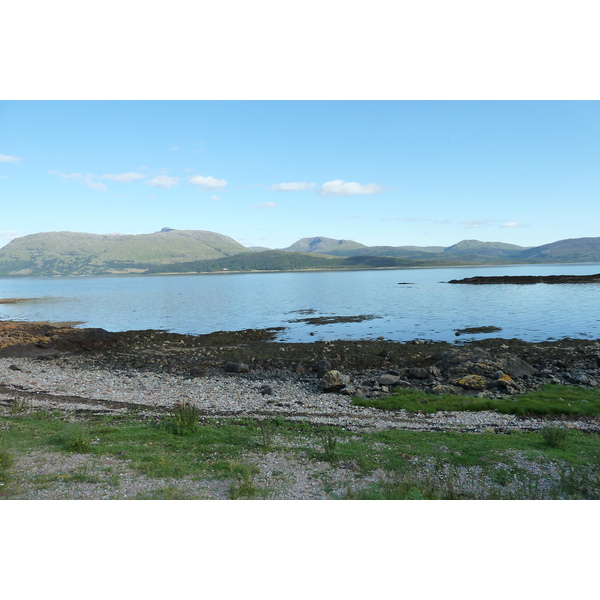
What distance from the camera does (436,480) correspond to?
9.70 meters

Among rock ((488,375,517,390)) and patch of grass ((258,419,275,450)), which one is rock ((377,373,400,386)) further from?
patch of grass ((258,419,275,450))

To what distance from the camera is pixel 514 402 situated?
18.1 meters

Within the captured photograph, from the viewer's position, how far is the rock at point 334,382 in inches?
857

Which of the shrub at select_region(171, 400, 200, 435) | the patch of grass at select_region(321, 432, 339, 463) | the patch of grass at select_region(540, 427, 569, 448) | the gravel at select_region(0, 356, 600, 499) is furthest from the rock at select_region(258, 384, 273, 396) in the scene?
the patch of grass at select_region(540, 427, 569, 448)

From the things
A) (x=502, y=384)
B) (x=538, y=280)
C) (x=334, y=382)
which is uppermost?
(x=538, y=280)

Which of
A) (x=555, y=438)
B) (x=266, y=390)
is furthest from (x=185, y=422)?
(x=555, y=438)

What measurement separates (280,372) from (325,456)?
15.8m

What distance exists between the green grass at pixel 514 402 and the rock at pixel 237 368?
10361 millimetres

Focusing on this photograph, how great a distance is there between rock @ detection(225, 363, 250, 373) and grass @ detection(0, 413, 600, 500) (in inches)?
503

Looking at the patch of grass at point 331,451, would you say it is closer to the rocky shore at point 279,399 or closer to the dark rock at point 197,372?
the rocky shore at point 279,399

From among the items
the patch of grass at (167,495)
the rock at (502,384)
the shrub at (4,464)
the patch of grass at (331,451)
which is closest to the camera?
the patch of grass at (167,495)

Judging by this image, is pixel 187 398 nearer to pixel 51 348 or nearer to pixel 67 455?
pixel 67 455

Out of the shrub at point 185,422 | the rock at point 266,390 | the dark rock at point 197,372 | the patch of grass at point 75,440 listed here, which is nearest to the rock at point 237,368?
the dark rock at point 197,372

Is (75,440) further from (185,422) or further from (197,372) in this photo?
(197,372)
